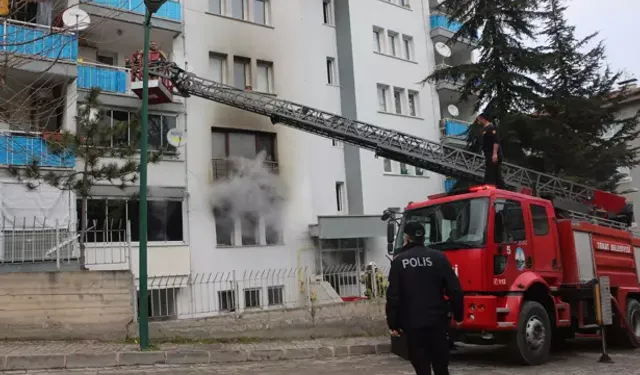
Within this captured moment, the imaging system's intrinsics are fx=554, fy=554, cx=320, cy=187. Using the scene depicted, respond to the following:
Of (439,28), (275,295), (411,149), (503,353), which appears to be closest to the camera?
(503,353)

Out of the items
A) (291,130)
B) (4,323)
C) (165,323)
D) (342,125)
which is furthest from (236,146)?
(4,323)

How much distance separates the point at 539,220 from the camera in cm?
952

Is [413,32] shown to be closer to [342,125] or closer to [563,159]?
[563,159]

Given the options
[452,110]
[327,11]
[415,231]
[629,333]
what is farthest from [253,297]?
[452,110]

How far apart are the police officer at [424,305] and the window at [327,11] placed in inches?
804

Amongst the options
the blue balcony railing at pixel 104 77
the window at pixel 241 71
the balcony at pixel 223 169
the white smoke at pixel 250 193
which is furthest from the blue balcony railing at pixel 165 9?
the white smoke at pixel 250 193

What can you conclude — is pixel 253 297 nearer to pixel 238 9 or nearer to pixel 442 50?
pixel 238 9

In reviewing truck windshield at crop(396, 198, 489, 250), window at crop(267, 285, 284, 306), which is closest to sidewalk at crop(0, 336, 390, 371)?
truck windshield at crop(396, 198, 489, 250)

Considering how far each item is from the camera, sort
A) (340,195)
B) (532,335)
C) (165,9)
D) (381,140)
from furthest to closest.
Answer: (340,195), (165,9), (381,140), (532,335)

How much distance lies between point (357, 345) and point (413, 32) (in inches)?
751

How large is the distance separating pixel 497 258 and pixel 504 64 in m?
11.8

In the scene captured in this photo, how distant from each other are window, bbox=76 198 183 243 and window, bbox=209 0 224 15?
23.8ft

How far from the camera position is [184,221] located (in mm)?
18156

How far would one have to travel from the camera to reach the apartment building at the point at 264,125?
17.4 m
